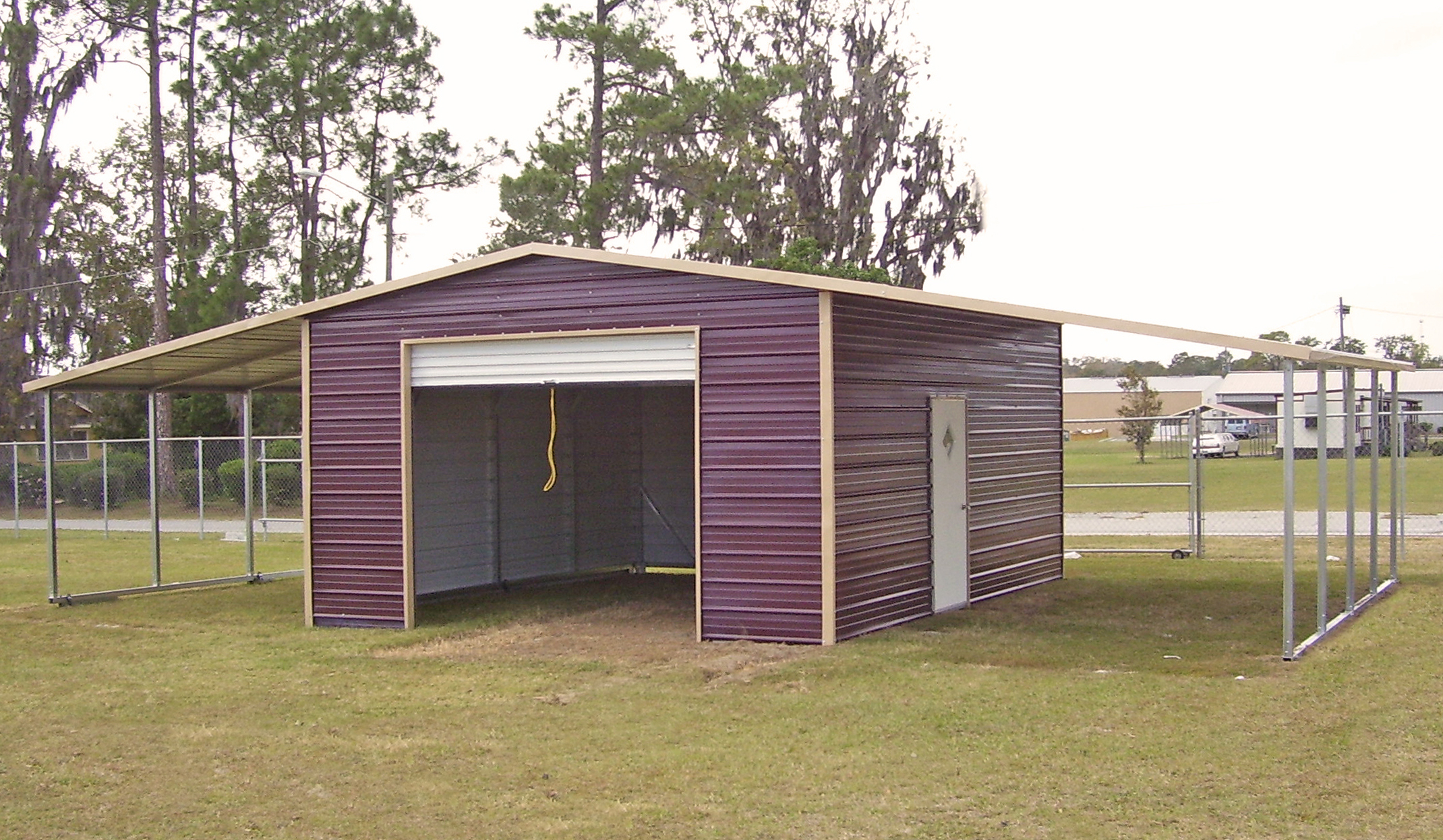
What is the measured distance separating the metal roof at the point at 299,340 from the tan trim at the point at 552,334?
0.47 m

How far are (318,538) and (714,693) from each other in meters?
5.00

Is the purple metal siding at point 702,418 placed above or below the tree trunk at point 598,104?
below

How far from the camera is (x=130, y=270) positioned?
3619cm

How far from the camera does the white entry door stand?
1227 centimetres

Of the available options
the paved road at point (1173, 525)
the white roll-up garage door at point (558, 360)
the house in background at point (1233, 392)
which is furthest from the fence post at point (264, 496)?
the house in background at point (1233, 392)

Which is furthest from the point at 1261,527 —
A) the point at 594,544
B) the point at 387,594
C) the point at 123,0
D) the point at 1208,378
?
the point at 1208,378

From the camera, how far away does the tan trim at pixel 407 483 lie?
12.2 metres

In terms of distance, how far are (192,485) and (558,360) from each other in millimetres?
21910

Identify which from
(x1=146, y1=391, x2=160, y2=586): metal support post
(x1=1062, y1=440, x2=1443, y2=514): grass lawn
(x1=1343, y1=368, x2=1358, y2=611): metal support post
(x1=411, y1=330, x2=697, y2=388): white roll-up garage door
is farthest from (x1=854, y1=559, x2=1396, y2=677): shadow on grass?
(x1=146, y1=391, x2=160, y2=586): metal support post

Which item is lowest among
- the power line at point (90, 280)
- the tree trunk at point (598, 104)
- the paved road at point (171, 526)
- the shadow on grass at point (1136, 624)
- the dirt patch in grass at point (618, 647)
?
the paved road at point (171, 526)

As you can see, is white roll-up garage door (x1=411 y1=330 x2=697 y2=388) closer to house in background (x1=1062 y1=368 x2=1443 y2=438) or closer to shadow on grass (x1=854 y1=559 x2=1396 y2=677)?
shadow on grass (x1=854 y1=559 x2=1396 y2=677)

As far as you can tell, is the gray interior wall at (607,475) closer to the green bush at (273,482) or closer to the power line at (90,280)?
the green bush at (273,482)

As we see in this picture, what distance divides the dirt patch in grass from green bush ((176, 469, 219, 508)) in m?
19.5

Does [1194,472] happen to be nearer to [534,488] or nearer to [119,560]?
[534,488]
